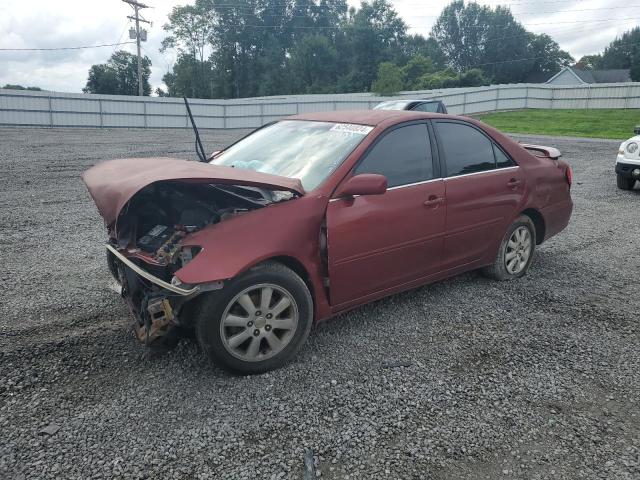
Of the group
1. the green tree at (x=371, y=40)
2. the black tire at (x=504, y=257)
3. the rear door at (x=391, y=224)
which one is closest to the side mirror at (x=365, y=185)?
the rear door at (x=391, y=224)

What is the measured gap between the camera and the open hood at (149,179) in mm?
2789

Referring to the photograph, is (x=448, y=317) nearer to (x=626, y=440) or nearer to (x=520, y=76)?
(x=626, y=440)

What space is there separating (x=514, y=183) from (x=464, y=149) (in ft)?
2.28

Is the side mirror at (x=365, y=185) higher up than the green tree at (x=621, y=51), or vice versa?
the green tree at (x=621, y=51)

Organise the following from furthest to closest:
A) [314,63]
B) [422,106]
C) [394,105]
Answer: [314,63], [394,105], [422,106]

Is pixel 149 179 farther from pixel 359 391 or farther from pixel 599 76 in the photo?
pixel 599 76

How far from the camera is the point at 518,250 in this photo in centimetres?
491

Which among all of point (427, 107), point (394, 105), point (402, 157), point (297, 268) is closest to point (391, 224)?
point (402, 157)

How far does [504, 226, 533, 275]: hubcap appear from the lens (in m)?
4.82

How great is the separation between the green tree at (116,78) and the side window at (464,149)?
60.7 m

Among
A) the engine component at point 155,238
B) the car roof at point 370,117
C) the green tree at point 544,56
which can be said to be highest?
the green tree at point 544,56

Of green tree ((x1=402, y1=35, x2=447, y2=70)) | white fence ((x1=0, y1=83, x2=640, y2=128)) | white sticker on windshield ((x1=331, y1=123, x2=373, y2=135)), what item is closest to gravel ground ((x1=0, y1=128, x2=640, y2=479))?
white sticker on windshield ((x1=331, y1=123, x2=373, y2=135))

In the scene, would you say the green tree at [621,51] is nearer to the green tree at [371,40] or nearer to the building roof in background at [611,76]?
the building roof in background at [611,76]

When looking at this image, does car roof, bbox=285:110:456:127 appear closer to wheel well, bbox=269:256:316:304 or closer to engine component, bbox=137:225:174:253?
wheel well, bbox=269:256:316:304
